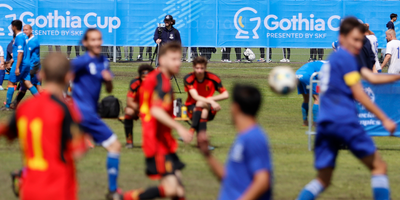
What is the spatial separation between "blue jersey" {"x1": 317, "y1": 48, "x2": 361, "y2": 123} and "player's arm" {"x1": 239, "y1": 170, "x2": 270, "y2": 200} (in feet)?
6.50

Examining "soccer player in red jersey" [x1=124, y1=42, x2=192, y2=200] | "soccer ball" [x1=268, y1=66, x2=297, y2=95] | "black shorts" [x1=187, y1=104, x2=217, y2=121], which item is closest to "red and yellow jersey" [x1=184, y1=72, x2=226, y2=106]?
"black shorts" [x1=187, y1=104, x2=217, y2=121]

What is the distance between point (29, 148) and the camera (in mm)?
4234

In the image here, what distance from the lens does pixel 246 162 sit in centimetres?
407

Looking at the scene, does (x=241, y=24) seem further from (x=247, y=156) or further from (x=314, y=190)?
(x=247, y=156)

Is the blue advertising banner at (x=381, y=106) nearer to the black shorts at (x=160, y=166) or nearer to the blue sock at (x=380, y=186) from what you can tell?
the blue sock at (x=380, y=186)

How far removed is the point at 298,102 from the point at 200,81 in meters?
7.32

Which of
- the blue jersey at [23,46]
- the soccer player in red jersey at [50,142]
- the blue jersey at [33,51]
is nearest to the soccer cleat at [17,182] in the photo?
the soccer player in red jersey at [50,142]

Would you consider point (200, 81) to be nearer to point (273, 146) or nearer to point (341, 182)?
point (273, 146)

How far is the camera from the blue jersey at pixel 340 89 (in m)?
5.73

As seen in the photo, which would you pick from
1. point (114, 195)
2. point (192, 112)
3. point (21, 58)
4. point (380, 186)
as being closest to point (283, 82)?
point (380, 186)

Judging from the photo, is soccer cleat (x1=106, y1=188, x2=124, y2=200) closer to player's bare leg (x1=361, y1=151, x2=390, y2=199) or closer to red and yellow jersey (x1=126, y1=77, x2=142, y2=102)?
player's bare leg (x1=361, y1=151, x2=390, y2=199)

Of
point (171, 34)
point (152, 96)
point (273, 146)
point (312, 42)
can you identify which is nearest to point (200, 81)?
point (273, 146)

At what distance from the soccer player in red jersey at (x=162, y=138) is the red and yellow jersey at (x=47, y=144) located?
1.40 m

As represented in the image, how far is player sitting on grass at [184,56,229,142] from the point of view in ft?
32.7
